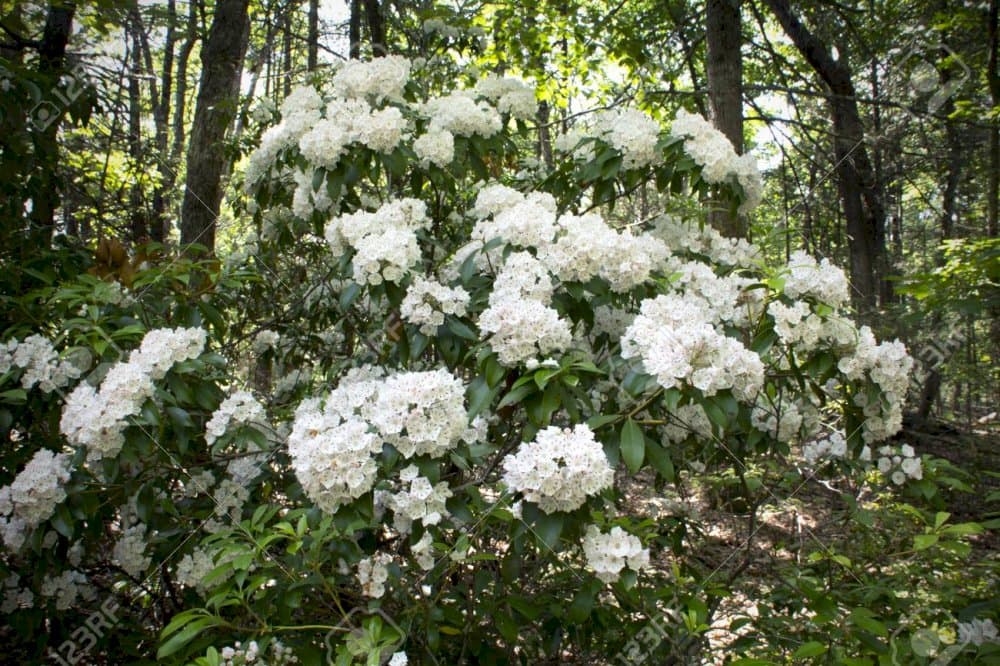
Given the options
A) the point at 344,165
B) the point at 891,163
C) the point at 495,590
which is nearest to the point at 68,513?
the point at 495,590

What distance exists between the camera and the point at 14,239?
3.15 meters

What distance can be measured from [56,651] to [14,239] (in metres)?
1.82

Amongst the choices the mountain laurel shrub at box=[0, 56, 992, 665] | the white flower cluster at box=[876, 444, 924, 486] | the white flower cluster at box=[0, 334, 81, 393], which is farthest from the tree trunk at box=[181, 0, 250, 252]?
the white flower cluster at box=[876, 444, 924, 486]

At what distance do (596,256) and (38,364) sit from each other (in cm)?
176

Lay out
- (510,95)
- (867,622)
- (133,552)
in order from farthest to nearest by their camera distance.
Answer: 1. (510,95)
2. (133,552)
3. (867,622)

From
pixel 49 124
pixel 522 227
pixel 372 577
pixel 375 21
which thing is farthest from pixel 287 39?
pixel 372 577

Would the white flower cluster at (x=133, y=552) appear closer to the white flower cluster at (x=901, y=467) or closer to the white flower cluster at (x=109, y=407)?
the white flower cluster at (x=109, y=407)

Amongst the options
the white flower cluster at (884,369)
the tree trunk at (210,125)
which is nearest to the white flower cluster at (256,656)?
the white flower cluster at (884,369)

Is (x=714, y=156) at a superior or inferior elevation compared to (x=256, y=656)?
superior

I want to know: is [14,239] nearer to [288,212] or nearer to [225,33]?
[288,212]

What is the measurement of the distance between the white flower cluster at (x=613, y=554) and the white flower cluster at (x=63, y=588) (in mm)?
1884

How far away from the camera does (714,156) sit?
8.68 feet

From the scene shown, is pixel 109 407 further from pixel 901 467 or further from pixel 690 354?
pixel 901 467

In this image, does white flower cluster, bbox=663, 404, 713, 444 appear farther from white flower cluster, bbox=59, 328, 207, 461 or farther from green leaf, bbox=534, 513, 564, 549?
white flower cluster, bbox=59, 328, 207, 461
